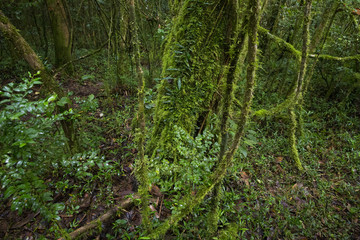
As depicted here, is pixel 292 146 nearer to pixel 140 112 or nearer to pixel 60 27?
pixel 140 112

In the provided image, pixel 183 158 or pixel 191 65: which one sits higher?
pixel 191 65

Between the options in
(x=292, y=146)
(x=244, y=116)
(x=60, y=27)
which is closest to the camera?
(x=244, y=116)

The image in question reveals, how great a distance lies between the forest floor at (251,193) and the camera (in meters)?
2.19

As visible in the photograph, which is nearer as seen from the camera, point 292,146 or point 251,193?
point 251,193

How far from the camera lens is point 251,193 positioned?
276 cm

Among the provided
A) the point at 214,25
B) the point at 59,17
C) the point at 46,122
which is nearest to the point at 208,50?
the point at 214,25

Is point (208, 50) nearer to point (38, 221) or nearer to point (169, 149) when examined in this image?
point (169, 149)

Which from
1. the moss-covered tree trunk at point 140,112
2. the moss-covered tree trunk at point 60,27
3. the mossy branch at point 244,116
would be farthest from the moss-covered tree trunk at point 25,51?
the moss-covered tree trunk at point 60,27

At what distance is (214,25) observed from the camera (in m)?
1.81

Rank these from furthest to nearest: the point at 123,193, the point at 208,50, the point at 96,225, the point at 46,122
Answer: the point at 123,193
the point at 96,225
the point at 208,50
the point at 46,122

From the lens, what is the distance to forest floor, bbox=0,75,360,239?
219 centimetres

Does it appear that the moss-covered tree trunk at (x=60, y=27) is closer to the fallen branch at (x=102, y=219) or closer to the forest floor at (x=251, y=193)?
the forest floor at (x=251, y=193)

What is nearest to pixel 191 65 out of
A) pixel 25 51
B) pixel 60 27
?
pixel 25 51

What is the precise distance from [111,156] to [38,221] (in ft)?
4.01
